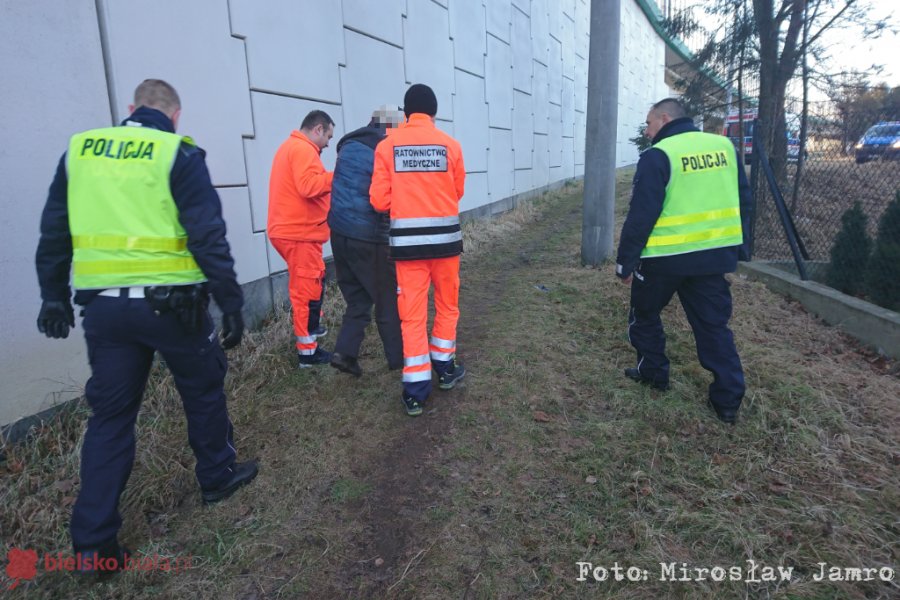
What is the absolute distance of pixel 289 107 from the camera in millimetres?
5648

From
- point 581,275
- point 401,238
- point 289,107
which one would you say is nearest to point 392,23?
point 289,107

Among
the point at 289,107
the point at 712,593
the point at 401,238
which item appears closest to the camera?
the point at 712,593

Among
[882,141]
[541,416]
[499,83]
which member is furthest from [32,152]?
[499,83]

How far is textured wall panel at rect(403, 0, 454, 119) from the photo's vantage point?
8375 mm

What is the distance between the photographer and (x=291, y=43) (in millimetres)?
5641

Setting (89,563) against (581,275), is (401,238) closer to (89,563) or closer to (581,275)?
(89,563)

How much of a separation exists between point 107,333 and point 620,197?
15.1 metres

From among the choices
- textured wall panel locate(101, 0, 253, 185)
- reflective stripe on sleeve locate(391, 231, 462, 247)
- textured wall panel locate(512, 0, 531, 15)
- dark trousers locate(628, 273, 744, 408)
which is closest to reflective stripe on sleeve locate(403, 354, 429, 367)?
reflective stripe on sleeve locate(391, 231, 462, 247)

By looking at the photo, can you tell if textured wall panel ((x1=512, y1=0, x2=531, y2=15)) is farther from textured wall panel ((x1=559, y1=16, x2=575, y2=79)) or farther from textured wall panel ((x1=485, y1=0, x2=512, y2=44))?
textured wall panel ((x1=559, y1=16, x2=575, y2=79))

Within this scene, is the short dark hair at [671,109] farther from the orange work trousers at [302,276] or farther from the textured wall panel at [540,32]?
the textured wall panel at [540,32]

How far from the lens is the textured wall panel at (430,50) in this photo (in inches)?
330

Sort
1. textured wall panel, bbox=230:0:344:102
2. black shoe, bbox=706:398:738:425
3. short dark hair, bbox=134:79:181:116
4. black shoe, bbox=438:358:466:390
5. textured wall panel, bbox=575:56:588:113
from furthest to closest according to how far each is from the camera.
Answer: textured wall panel, bbox=575:56:588:113 → textured wall panel, bbox=230:0:344:102 → black shoe, bbox=438:358:466:390 → black shoe, bbox=706:398:738:425 → short dark hair, bbox=134:79:181:116

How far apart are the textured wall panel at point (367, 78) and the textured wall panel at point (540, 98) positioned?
28.4 feet

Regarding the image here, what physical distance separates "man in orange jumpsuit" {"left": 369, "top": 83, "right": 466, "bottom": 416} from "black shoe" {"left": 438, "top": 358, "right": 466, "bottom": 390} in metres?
0.25
